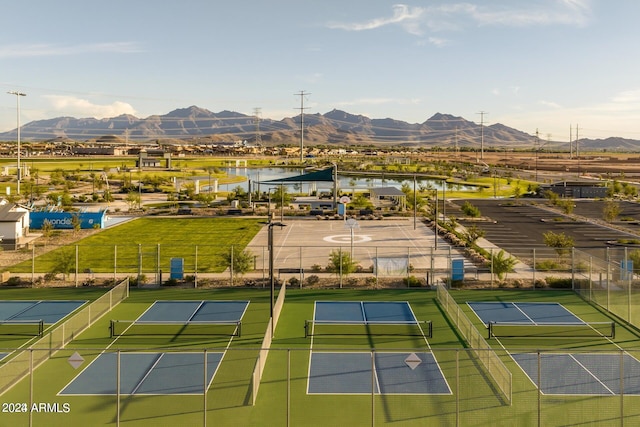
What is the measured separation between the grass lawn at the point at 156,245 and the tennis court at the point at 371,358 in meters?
12.2

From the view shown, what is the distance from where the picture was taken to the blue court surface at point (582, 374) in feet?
64.1

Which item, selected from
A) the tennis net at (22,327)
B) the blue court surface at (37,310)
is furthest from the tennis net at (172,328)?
the blue court surface at (37,310)

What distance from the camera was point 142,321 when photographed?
28.0 metres

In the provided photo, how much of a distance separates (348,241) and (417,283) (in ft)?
54.1

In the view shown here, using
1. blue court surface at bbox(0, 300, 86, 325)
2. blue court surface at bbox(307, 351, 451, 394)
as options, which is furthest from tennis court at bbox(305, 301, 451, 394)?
blue court surface at bbox(0, 300, 86, 325)

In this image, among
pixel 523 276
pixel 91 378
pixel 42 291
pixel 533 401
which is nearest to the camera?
pixel 533 401

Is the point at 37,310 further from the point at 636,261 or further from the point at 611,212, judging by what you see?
the point at 611,212

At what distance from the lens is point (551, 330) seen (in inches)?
1053

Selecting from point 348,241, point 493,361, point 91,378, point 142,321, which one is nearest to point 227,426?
point 91,378

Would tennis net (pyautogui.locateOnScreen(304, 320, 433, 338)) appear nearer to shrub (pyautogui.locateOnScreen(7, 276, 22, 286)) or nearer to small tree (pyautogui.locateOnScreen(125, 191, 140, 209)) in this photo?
shrub (pyautogui.locateOnScreen(7, 276, 22, 286))

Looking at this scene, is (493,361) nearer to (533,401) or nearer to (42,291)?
(533,401)

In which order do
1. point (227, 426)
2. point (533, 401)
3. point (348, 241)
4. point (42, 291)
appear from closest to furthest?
1. point (227, 426)
2. point (533, 401)
3. point (42, 291)
4. point (348, 241)

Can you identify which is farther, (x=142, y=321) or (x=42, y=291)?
(x=42, y=291)

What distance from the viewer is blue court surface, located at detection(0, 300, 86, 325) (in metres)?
28.8
